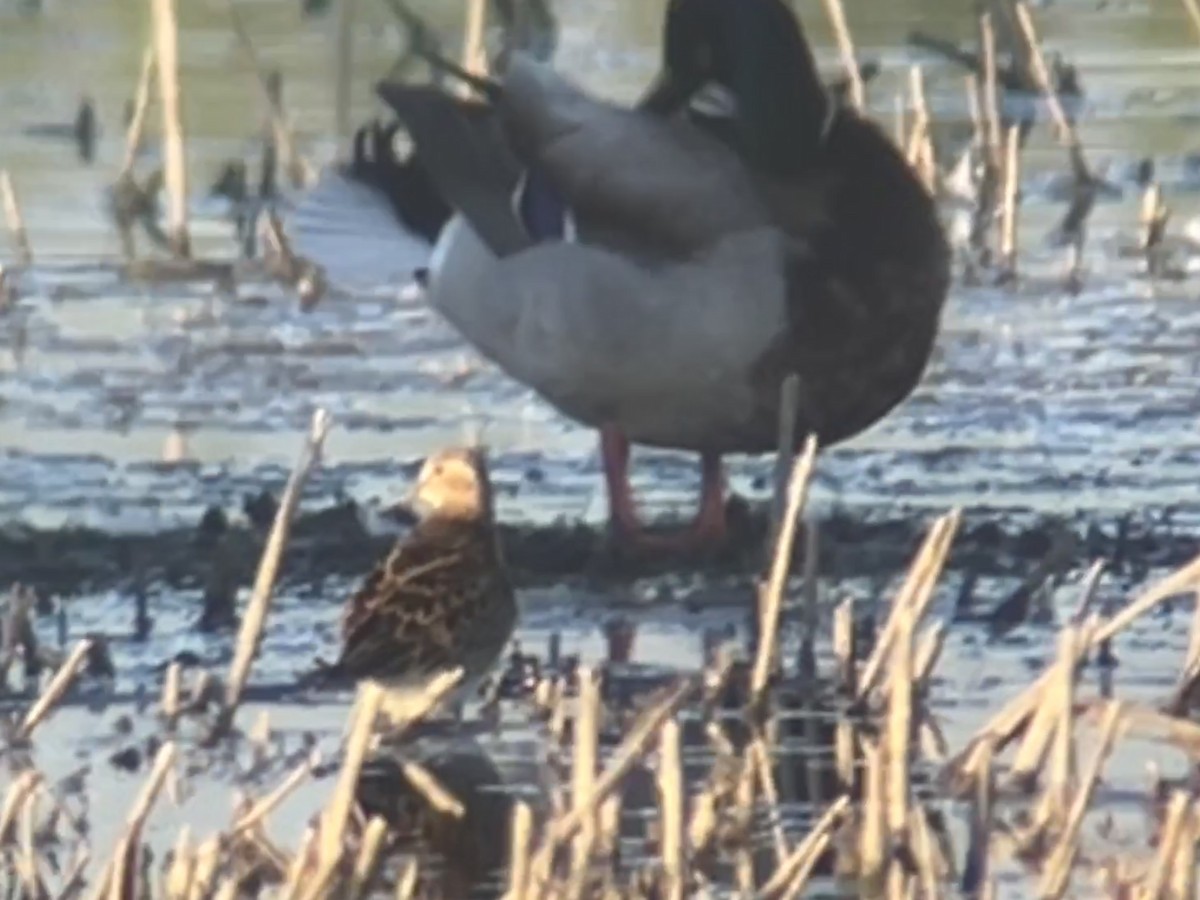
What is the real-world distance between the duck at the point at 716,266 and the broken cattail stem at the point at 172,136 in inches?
141

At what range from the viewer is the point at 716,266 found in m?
8.09

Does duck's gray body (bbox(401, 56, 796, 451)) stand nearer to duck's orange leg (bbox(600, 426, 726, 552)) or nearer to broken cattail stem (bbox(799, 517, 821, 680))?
duck's orange leg (bbox(600, 426, 726, 552))

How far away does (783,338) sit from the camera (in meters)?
8.11

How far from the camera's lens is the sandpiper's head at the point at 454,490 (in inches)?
273

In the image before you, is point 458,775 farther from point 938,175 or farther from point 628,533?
point 938,175

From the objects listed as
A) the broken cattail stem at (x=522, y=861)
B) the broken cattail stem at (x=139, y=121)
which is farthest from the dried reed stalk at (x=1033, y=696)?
the broken cattail stem at (x=139, y=121)

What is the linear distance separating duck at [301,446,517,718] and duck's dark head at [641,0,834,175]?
145cm

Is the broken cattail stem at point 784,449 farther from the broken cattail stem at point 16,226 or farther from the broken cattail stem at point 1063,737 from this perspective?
the broken cattail stem at point 16,226

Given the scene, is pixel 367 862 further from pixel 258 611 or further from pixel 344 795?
pixel 258 611

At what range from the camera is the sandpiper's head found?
273 inches

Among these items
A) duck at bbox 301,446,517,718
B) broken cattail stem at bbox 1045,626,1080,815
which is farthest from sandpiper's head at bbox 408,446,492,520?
broken cattail stem at bbox 1045,626,1080,815

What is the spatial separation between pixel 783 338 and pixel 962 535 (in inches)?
20.4

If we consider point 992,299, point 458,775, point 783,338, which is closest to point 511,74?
point 783,338

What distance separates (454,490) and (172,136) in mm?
5461
